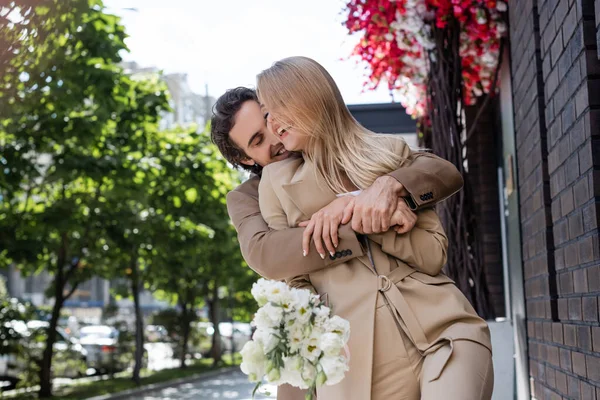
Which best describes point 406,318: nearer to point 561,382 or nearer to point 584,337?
point 584,337

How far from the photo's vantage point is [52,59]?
28.8 ft

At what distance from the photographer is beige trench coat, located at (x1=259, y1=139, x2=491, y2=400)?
7.51 feet

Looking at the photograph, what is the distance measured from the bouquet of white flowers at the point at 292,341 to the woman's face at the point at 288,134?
1.86 ft

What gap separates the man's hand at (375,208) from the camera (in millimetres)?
2330

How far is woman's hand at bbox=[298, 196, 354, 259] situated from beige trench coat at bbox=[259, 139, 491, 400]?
8 cm

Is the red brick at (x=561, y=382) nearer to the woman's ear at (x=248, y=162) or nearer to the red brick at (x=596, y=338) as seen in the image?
the red brick at (x=596, y=338)

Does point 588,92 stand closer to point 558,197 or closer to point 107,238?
point 558,197

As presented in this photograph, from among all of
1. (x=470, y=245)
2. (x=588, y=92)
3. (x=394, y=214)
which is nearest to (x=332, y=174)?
(x=394, y=214)

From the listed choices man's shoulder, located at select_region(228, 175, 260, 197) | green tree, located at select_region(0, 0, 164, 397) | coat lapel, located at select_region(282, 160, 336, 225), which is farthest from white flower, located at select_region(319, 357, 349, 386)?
green tree, located at select_region(0, 0, 164, 397)

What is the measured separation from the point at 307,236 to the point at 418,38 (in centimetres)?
374

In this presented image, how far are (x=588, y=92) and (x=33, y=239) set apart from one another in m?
13.3

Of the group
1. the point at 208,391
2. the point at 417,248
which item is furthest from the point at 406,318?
the point at 208,391

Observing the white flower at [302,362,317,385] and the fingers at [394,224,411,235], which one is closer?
the white flower at [302,362,317,385]

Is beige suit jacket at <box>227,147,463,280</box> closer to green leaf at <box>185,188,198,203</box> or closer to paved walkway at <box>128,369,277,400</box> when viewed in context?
paved walkway at <box>128,369,277,400</box>
